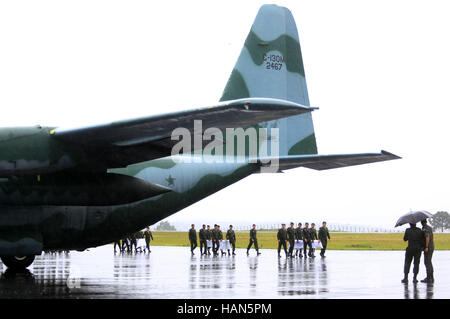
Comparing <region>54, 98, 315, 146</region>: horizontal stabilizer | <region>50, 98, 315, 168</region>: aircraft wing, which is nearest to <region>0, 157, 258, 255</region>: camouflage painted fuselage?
<region>50, 98, 315, 168</region>: aircraft wing

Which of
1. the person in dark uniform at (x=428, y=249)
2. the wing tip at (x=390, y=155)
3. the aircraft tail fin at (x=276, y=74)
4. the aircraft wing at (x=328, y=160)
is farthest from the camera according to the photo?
the aircraft tail fin at (x=276, y=74)

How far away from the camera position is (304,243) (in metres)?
30.0

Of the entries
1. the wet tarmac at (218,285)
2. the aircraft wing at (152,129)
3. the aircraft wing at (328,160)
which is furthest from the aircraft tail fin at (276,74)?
the aircraft wing at (152,129)

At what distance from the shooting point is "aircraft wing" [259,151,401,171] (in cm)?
1540

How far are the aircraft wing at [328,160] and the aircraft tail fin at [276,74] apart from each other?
122cm

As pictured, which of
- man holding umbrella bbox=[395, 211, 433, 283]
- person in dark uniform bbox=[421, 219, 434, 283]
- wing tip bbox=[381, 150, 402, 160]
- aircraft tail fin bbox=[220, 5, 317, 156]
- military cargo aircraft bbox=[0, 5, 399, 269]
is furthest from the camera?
aircraft tail fin bbox=[220, 5, 317, 156]

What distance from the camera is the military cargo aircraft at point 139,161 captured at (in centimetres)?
1105

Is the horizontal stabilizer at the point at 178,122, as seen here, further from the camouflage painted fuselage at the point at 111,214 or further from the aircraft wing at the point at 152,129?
the camouflage painted fuselage at the point at 111,214

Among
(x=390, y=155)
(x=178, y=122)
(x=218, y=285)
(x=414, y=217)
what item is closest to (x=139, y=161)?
(x=178, y=122)

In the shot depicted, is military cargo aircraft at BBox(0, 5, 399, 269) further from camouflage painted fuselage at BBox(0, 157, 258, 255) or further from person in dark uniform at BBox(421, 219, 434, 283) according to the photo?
person in dark uniform at BBox(421, 219, 434, 283)

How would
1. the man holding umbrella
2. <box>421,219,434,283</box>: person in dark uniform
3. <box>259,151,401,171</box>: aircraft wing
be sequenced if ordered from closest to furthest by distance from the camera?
<box>259,151,401,171</box>: aircraft wing
<box>421,219,434,283</box>: person in dark uniform
the man holding umbrella

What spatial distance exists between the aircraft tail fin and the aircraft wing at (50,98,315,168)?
554cm

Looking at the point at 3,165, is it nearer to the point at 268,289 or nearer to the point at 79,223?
the point at 79,223
